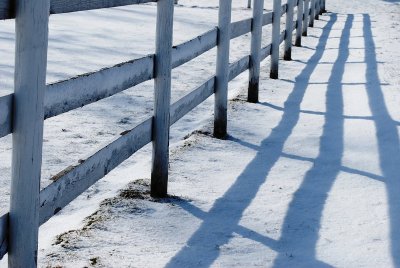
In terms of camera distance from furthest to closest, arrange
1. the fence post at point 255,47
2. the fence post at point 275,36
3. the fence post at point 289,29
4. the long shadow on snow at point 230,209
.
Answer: the fence post at point 289,29 → the fence post at point 275,36 → the fence post at point 255,47 → the long shadow on snow at point 230,209

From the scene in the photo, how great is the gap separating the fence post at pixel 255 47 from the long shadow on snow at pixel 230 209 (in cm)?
70

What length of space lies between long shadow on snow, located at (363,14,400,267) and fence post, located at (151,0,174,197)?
1180mm

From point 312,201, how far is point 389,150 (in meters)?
1.36

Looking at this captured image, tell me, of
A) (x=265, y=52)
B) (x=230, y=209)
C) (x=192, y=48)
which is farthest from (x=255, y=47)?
(x=230, y=209)

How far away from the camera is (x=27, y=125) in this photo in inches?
89.4

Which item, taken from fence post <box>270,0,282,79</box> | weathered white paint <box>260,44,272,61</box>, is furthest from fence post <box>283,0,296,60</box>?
weathered white paint <box>260,44,272,61</box>

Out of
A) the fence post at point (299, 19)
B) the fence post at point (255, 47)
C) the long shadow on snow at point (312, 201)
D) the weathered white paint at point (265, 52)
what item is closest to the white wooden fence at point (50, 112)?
the long shadow on snow at point (312, 201)

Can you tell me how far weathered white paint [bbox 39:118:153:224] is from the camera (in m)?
2.56

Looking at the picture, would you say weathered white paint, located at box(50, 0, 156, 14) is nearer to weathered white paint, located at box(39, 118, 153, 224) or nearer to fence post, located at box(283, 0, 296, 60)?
weathered white paint, located at box(39, 118, 153, 224)

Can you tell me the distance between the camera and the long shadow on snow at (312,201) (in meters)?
3.12

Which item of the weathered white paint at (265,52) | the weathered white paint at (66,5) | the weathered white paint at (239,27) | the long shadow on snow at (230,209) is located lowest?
the long shadow on snow at (230,209)

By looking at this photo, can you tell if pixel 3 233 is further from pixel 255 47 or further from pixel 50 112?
pixel 255 47

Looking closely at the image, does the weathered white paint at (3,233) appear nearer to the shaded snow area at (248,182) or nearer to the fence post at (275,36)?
the shaded snow area at (248,182)

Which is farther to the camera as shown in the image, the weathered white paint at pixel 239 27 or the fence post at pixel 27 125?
the weathered white paint at pixel 239 27
